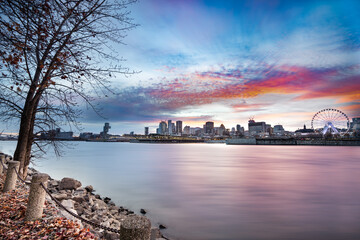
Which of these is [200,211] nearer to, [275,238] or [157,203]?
[157,203]

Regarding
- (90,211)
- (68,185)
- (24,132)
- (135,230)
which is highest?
(24,132)

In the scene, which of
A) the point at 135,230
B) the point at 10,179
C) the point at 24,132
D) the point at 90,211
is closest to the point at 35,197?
the point at 10,179

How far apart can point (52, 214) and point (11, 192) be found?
3175 mm

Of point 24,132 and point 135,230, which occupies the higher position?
point 24,132

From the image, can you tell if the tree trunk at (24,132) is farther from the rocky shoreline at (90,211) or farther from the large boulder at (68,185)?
the large boulder at (68,185)

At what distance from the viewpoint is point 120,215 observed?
1136 centimetres

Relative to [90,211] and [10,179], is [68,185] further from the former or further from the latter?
[10,179]

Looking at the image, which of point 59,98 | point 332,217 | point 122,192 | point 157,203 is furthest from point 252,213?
point 59,98

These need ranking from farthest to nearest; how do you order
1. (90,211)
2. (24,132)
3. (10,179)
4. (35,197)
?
(24,132) → (90,211) → (10,179) → (35,197)

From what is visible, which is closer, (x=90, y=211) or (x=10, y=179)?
(x=10, y=179)

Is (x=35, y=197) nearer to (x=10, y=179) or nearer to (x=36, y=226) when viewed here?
(x=36, y=226)

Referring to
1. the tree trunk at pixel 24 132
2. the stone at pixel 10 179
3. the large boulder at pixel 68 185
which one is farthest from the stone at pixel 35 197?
the large boulder at pixel 68 185

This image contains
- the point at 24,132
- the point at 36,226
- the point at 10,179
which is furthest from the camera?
the point at 24,132

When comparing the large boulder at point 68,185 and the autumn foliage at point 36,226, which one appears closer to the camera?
the autumn foliage at point 36,226
